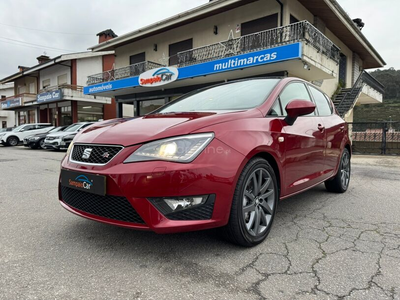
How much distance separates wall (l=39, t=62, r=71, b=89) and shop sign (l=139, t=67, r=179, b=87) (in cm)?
1429

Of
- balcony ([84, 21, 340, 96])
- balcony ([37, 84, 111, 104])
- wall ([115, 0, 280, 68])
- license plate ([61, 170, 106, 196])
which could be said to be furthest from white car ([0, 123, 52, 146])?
license plate ([61, 170, 106, 196])

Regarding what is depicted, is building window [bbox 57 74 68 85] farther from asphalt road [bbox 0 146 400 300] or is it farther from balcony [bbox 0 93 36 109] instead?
asphalt road [bbox 0 146 400 300]

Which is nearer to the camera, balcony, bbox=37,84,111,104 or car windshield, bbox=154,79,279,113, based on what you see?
car windshield, bbox=154,79,279,113

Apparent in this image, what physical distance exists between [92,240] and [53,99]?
78.4 ft

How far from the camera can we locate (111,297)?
65.1 inches

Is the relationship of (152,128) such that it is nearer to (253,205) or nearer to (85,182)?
(85,182)

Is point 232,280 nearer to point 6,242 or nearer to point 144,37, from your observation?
point 6,242

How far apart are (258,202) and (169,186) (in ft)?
2.90

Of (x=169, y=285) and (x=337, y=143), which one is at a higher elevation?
(x=337, y=143)

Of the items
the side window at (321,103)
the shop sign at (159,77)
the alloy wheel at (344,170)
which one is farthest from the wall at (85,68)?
the alloy wheel at (344,170)

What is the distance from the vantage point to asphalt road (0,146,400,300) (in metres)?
1.73

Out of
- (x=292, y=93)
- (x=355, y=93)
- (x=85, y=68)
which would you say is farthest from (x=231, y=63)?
(x=85, y=68)

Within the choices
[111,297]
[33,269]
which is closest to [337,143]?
[111,297]

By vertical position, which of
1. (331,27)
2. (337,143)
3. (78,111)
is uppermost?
(331,27)
